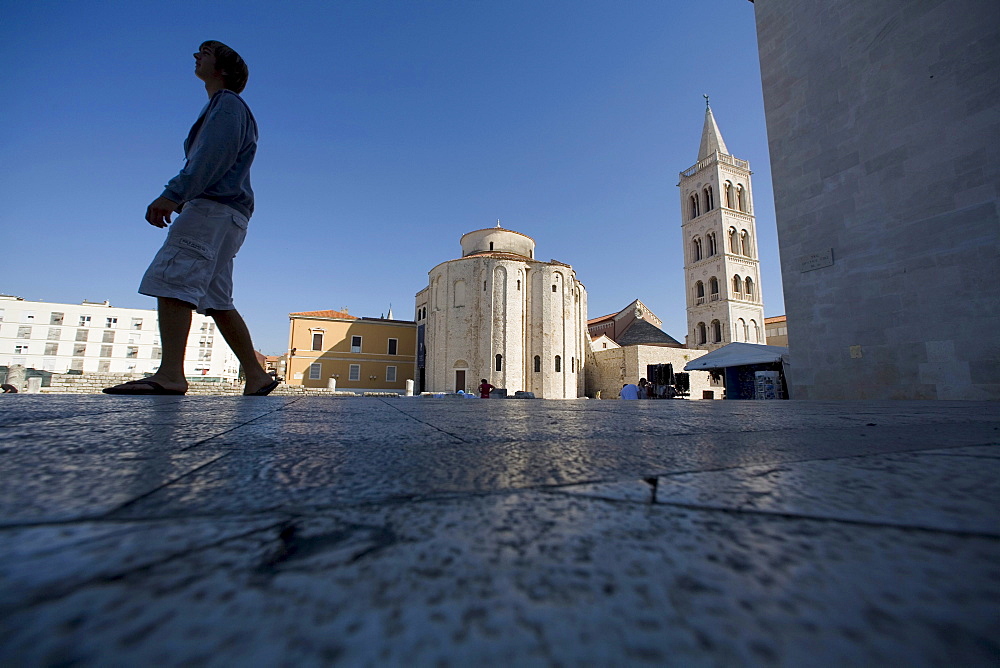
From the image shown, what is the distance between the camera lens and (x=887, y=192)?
236 inches

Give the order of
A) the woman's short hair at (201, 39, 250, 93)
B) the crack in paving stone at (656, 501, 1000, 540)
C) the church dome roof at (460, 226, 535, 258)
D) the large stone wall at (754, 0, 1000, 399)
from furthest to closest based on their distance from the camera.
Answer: the church dome roof at (460, 226, 535, 258), the large stone wall at (754, 0, 1000, 399), the woman's short hair at (201, 39, 250, 93), the crack in paving stone at (656, 501, 1000, 540)

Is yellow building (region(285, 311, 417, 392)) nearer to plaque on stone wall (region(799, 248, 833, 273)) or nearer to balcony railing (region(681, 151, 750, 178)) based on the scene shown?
balcony railing (region(681, 151, 750, 178))

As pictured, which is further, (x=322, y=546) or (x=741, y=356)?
(x=741, y=356)

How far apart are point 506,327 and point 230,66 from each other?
24.7 m

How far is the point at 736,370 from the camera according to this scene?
38.3ft

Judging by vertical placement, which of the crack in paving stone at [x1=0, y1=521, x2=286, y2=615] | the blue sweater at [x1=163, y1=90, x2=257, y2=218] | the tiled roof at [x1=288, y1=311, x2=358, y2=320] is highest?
the tiled roof at [x1=288, y1=311, x2=358, y2=320]

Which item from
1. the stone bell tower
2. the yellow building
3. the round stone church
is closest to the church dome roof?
the round stone church

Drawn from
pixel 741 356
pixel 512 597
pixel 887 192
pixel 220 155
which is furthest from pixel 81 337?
pixel 512 597

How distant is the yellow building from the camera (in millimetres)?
31984

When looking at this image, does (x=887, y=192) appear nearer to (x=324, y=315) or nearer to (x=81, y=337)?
(x=324, y=315)

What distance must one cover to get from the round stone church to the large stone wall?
21.0 meters

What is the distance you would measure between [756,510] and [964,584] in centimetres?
18

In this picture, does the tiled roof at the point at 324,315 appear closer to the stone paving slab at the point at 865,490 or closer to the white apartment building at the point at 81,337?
the white apartment building at the point at 81,337

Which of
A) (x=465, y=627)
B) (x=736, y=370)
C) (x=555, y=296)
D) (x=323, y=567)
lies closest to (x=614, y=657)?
(x=465, y=627)
